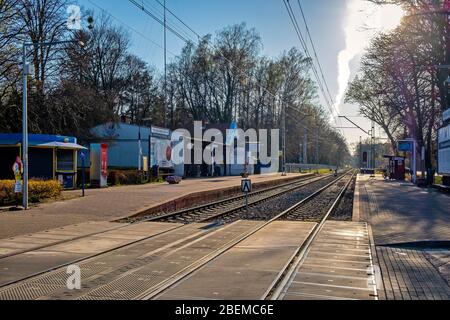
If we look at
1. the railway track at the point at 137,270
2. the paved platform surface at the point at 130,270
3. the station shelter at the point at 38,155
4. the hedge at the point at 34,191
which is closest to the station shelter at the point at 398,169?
the station shelter at the point at 38,155

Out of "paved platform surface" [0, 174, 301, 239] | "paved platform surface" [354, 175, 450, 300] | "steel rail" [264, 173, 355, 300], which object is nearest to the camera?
"steel rail" [264, 173, 355, 300]

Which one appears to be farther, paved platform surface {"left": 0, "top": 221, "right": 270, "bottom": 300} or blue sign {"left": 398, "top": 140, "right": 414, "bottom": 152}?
blue sign {"left": 398, "top": 140, "right": 414, "bottom": 152}

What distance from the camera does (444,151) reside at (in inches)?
1283

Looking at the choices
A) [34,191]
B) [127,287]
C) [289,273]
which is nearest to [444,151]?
[34,191]

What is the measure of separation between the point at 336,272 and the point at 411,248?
3966mm

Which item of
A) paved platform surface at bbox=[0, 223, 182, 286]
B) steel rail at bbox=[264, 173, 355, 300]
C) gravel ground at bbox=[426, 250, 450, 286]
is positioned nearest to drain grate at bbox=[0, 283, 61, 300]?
paved platform surface at bbox=[0, 223, 182, 286]

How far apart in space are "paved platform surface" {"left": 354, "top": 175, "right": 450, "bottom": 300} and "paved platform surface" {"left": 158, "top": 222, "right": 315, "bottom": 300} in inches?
68.5

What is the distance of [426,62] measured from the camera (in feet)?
123

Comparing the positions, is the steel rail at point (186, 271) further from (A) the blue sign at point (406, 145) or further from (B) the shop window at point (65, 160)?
(A) the blue sign at point (406, 145)

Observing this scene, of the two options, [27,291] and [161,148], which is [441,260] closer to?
[27,291]

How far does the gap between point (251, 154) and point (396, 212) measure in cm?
5388

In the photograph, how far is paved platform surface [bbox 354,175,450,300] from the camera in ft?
24.7

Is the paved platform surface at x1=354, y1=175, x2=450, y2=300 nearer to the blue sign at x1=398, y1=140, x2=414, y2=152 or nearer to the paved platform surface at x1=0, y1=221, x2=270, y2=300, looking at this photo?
the paved platform surface at x1=0, y1=221, x2=270, y2=300
